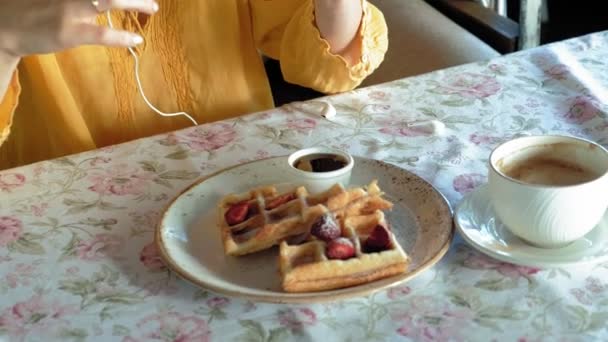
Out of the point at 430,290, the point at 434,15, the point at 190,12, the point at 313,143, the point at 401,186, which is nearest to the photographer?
the point at 430,290

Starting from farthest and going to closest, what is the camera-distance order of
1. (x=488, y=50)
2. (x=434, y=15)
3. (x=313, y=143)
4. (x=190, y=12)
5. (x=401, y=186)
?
(x=434, y=15)
(x=488, y=50)
(x=190, y=12)
(x=313, y=143)
(x=401, y=186)

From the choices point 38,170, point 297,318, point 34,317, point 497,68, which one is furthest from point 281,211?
point 497,68

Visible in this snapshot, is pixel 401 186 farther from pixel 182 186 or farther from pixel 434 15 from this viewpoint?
pixel 434 15

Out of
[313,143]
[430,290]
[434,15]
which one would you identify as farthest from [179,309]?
[434,15]

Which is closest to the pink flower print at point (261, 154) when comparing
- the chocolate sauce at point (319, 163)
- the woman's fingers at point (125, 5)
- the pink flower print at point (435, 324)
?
the chocolate sauce at point (319, 163)

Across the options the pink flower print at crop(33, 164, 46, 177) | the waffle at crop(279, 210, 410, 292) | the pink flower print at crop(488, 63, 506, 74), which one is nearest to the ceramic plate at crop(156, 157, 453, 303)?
the waffle at crop(279, 210, 410, 292)

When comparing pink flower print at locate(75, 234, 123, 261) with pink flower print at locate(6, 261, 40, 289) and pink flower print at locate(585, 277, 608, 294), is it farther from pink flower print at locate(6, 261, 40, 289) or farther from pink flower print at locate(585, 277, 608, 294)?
pink flower print at locate(585, 277, 608, 294)
